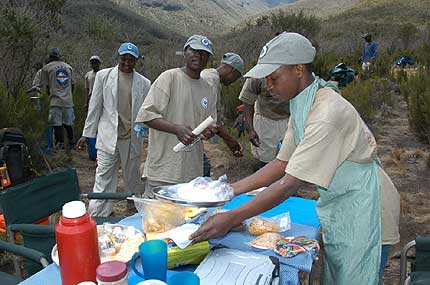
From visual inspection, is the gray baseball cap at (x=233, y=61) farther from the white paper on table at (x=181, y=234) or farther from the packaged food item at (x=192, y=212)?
the white paper on table at (x=181, y=234)

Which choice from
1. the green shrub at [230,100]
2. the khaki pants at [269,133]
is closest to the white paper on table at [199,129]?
the khaki pants at [269,133]

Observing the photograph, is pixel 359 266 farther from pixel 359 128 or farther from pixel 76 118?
pixel 76 118

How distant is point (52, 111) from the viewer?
646 cm

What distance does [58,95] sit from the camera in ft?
21.1

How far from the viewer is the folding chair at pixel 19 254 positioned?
6.88ft

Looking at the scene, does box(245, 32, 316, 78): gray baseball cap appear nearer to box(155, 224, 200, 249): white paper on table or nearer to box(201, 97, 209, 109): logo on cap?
box(155, 224, 200, 249): white paper on table

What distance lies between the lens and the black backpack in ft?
10.8

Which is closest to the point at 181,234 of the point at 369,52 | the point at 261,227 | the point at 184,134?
the point at 261,227

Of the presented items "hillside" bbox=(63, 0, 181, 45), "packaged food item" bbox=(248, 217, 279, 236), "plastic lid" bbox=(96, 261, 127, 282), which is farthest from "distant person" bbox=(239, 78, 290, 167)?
"hillside" bbox=(63, 0, 181, 45)

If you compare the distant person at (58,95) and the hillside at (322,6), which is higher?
the hillside at (322,6)

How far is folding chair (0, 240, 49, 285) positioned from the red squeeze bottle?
77cm

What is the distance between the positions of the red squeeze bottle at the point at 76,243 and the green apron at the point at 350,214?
89cm

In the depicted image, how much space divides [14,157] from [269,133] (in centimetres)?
202

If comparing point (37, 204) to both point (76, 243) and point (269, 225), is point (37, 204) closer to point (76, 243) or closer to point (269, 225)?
point (269, 225)
